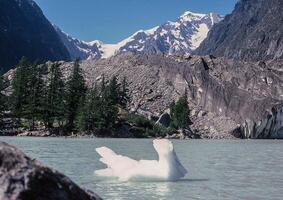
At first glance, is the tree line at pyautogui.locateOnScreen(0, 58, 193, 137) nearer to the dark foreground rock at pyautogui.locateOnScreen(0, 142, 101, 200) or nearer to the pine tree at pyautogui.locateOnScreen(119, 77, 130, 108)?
the pine tree at pyautogui.locateOnScreen(119, 77, 130, 108)

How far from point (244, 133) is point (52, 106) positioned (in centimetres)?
5890

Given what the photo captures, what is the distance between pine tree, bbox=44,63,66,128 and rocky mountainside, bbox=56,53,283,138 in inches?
1103

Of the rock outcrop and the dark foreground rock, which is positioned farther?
the rock outcrop

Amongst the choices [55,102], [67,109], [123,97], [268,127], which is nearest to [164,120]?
[123,97]

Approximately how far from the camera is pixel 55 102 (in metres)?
140

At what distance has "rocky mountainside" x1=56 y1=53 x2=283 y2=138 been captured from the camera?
168m

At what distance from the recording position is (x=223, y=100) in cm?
17575

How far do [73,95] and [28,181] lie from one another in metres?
138

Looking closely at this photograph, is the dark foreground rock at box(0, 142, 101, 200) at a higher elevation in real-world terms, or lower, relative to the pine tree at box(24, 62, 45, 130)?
lower

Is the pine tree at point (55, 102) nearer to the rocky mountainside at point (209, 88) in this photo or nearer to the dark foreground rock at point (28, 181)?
the rocky mountainside at point (209, 88)

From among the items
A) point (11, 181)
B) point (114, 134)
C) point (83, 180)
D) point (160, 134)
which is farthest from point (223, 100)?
point (11, 181)

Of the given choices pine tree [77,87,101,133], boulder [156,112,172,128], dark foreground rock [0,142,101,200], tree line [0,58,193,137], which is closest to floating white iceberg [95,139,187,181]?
dark foreground rock [0,142,101,200]

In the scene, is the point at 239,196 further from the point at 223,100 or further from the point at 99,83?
the point at 99,83

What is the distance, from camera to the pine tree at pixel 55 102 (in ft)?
439
